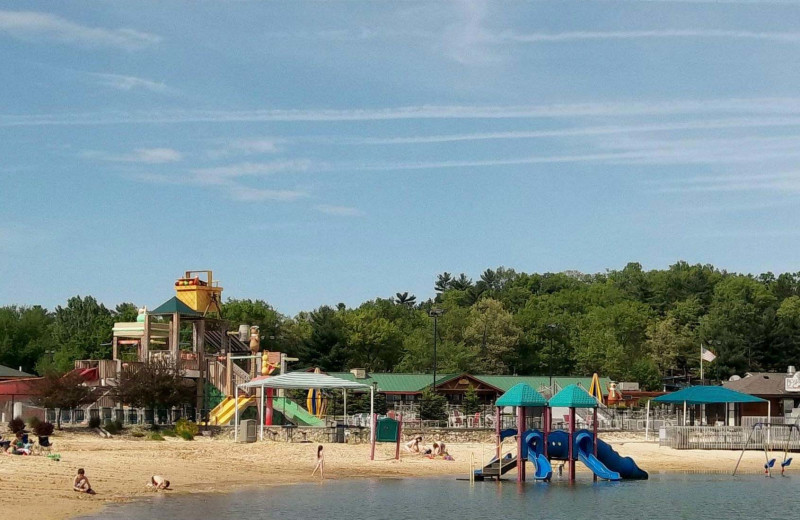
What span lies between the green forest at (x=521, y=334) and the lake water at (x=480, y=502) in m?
56.7

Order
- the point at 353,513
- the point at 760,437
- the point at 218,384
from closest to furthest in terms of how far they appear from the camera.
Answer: the point at 353,513 → the point at 760,437 → the point at 218,384

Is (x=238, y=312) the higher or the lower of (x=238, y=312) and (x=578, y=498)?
the higher

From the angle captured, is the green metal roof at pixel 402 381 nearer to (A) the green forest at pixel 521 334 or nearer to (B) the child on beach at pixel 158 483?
(A) the green forest at pixel 521 334

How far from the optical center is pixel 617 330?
13062 cm

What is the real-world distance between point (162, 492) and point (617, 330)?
99273 mm

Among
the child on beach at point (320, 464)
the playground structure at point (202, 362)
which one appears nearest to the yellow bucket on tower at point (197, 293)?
the playground structure at point (202, 362)

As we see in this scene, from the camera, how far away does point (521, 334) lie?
400 ft

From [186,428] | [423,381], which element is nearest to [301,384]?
[186,428]

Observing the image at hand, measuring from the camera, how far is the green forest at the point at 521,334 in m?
110

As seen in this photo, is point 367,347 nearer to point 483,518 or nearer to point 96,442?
point 96,442

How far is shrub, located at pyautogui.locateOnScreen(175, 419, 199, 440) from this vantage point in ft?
177

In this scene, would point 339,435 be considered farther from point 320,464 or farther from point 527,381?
point 527,381

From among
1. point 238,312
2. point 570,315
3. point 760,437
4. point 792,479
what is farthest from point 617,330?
point 792,479

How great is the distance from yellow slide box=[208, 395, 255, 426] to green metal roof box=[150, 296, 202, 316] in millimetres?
6133
